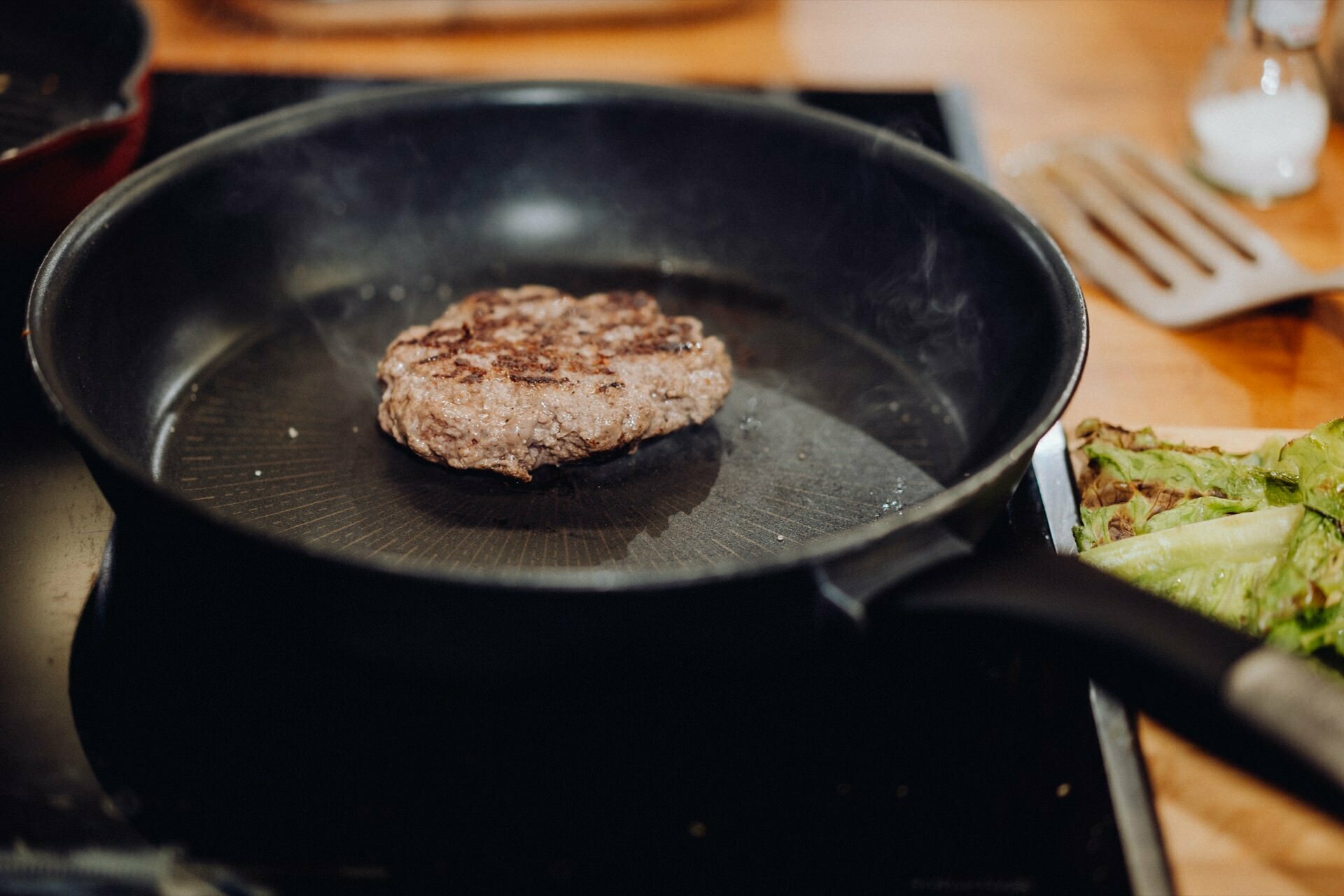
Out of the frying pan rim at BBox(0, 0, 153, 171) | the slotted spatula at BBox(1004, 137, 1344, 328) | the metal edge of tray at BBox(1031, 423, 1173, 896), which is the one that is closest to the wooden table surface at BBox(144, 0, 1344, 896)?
the slotted spatula at BBox(1004, 137, 1344, 328)

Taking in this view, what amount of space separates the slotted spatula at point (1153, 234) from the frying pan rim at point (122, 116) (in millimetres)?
1526

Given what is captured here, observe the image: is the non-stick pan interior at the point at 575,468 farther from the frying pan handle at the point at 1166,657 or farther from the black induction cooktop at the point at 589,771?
the frying pan handle at the point at 1166,657

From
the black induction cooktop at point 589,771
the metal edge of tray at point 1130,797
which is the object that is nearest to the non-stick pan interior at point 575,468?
the black induction cooktop at point 589,771

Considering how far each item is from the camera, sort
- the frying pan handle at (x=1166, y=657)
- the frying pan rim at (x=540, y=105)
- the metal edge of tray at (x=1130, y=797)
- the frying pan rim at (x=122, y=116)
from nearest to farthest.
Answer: the frying pan handle at (x=1166, y=657) → the frying pan rim at (x=540, y=105) → the metal edge of tray at (x=1130, y=797) → the frying pan rim at (x=122, y=116)

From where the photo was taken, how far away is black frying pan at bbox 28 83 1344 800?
0.75m

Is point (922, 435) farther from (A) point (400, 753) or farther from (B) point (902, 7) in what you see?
(B) point (902, 7)

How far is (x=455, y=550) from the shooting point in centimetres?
107

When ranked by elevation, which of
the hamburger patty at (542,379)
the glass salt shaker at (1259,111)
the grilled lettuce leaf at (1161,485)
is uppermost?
the glass salt shaker at (1259,111)

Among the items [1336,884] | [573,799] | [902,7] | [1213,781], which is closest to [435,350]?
[573,799]

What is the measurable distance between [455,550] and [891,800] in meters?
0.53

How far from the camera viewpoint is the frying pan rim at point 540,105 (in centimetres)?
73

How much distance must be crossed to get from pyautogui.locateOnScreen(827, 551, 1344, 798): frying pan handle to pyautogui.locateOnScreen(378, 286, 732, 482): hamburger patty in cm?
50

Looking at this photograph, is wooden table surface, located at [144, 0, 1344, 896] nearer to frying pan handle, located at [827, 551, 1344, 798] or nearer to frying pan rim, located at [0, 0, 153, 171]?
frying pan rim, located at [0, 0, 153, 171]

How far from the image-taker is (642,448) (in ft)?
4.11
